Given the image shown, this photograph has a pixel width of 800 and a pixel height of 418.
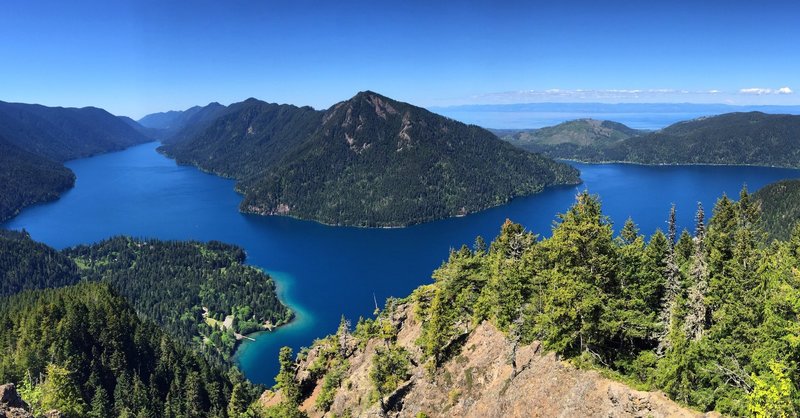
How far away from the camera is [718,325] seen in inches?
1393

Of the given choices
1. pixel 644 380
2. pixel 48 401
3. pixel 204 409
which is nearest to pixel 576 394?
pixel 644 380

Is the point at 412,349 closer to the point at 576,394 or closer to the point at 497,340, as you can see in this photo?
the point at 497,340

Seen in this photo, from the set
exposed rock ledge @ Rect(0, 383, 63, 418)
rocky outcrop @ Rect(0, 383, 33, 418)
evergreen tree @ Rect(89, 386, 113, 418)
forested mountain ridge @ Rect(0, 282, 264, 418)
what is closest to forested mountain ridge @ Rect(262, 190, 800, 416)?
exposed rock ledge @ Rect(0, 383, 63, 418)

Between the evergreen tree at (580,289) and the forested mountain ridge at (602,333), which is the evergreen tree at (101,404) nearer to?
the forested mountain ridge at (602,333)

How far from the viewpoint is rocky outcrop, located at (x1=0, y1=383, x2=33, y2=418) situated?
45500mm

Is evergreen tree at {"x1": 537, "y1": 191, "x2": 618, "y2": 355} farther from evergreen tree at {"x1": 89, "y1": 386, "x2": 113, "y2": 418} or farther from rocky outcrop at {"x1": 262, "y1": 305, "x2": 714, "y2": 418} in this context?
evergreen tree at {"x1": 89, "y1": 386, "x2": 113, "y2": 418}

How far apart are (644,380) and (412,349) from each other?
3955 cm

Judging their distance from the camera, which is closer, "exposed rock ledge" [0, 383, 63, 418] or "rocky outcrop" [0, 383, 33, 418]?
"rocky outcrop" [0, 383, 33, 418]

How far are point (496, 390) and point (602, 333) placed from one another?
12872 millimetres

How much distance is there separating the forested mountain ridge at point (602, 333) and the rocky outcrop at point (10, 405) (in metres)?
30.9

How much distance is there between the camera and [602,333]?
39.1 m

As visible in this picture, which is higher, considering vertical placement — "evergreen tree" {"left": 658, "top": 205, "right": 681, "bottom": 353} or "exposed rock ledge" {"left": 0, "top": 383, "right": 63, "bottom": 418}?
"evergreen tree" {"left": 658, "top": 205, "right": 681, "bottom": 353}

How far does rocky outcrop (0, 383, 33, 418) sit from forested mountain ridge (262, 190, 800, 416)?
101 ft

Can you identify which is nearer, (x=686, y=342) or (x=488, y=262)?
(x=686, y=342)
